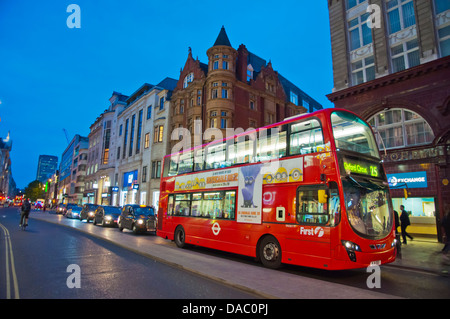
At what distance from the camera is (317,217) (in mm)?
7676

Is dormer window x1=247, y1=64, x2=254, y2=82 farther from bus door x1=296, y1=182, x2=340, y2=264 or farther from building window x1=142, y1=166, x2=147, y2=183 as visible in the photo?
bus door x1=296, y1=182, x2=340, y2=264

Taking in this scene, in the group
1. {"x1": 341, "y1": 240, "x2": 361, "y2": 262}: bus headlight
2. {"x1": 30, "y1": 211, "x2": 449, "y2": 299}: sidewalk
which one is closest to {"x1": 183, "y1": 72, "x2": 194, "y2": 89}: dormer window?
{"x1": 30, "y1": 211, "x2": 449, "y2": 299}: sidewalk

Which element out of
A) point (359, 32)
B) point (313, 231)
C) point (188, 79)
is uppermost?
point (188, 79)

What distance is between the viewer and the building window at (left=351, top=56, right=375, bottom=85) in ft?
64.3

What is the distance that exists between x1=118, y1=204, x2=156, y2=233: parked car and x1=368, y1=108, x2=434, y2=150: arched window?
15.5 metres

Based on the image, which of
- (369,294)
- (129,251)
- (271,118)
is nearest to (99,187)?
(271,118)

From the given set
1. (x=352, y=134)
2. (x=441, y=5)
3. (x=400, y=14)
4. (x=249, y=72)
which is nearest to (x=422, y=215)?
(x=352, y=134)

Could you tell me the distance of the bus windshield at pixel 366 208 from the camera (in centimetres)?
720

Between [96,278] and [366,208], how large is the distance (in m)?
7.23

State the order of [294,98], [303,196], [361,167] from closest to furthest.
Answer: [361,167] < [303,196] < [294,98]

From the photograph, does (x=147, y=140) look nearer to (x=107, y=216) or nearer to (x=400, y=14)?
(x=107, y=216)

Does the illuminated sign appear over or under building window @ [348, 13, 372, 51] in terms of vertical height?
under

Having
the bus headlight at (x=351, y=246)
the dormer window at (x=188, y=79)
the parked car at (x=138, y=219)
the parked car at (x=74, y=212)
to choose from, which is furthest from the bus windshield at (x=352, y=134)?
the parked car at (x=74, y=212)

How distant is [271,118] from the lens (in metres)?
37.6
